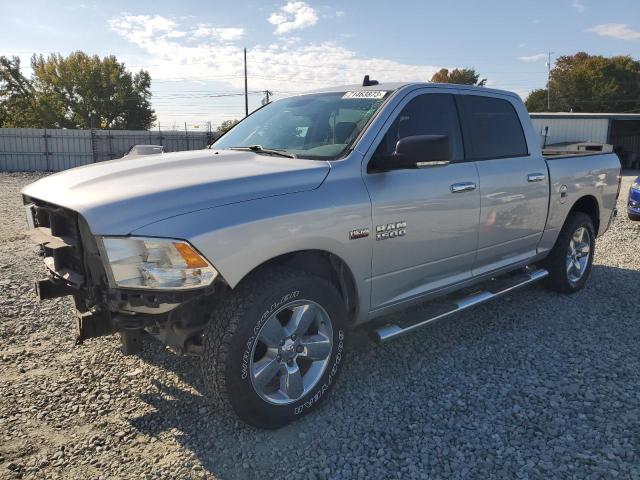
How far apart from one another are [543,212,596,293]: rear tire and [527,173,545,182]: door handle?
2.94 feet

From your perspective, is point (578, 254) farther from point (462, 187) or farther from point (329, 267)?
point (329, 267)

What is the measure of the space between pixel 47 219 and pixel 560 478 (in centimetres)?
318

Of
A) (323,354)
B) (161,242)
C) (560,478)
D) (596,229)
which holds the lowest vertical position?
(560,478)

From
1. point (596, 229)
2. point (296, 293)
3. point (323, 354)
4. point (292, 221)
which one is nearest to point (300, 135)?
point (292, 221)

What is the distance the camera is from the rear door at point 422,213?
3.35 metres

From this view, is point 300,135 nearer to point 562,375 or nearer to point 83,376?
point 83,376

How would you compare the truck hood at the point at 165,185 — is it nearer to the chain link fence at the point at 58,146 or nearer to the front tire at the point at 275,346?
the front tire at the point at 275,346

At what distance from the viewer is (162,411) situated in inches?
126

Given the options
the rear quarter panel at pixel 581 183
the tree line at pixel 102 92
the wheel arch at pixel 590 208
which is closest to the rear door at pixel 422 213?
the rear quarter panel at pixel 581 183

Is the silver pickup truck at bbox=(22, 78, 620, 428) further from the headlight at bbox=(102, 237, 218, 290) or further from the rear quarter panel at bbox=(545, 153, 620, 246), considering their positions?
the rear quarter panel at bbox=(545, 153, 620, 246)

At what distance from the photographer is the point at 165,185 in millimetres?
2717

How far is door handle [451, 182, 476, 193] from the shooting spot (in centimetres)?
378

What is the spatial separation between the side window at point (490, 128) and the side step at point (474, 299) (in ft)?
3.71

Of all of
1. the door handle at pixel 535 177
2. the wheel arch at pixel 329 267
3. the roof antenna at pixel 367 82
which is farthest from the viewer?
the door handle at pixel 535 177
